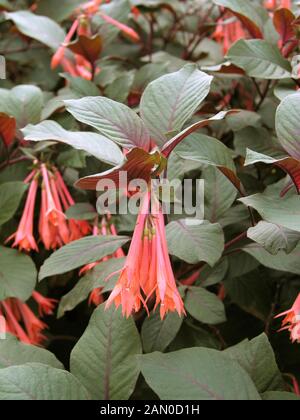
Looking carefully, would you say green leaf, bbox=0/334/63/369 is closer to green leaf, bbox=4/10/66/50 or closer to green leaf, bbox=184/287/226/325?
green leaf, bbox=184/287/226/325

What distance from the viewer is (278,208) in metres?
0.74

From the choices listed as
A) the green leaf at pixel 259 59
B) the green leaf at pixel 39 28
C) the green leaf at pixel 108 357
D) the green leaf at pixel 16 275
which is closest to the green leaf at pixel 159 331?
the green leaf at pixel 108 357

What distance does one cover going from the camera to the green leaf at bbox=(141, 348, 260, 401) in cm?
71

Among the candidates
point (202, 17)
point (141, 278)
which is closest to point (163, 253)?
point (141, 278)

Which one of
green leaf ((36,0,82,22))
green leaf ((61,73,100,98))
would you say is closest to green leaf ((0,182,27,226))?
green leaf ((61,73,100,98))

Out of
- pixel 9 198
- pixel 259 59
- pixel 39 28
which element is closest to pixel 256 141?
pixel 259 59

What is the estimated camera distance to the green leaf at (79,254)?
91 cm

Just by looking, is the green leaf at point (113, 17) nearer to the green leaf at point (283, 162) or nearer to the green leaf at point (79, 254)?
the green leaf at point (79, 254)

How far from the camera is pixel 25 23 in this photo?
1.32m

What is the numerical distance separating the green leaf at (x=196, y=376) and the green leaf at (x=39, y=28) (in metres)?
0.82

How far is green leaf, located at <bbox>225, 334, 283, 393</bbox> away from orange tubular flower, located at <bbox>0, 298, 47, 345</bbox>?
1.57ft

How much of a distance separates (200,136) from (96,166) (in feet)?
1.12

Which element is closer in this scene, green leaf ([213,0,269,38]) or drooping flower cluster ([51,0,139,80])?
green leaf ([213,0,269,38])
